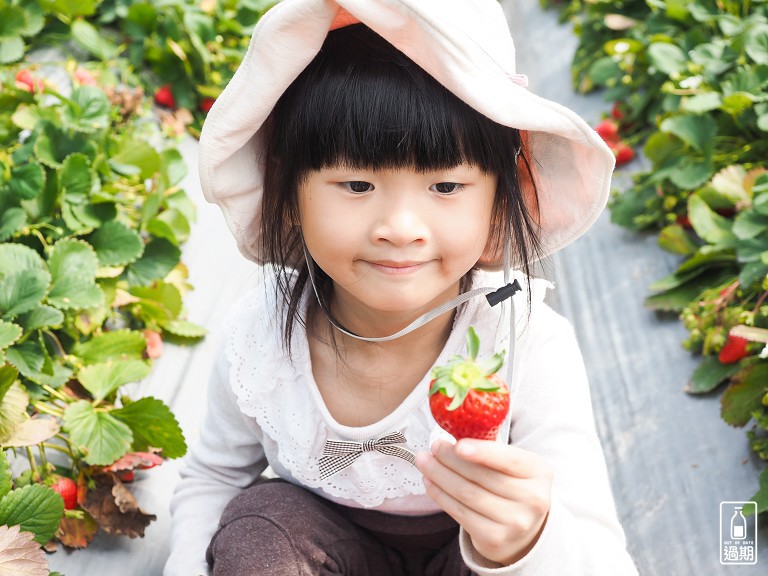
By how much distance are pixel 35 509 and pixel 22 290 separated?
419mm

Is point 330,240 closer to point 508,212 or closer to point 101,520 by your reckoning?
point 508,212

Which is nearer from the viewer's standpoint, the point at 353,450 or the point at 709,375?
the point at 353,450

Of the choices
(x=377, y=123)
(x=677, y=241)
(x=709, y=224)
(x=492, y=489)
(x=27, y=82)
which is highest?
(x=377, y=123)

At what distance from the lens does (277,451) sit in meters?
1.41

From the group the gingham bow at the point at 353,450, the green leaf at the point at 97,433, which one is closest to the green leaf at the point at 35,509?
the green leaf at the point at 97,433

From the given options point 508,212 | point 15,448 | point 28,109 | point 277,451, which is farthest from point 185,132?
point 508,212

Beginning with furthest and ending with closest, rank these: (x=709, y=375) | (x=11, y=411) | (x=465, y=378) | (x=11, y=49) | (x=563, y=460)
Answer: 1. (x=11, y=49)
2. (x=709, y=375)
3. (x=11, y=411)
4. (x=563, y=460)
5. (x=465, y=378)

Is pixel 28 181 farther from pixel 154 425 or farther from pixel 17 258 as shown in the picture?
pixel 154 425

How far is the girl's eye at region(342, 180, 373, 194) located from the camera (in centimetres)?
109

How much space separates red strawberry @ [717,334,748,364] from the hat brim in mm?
616

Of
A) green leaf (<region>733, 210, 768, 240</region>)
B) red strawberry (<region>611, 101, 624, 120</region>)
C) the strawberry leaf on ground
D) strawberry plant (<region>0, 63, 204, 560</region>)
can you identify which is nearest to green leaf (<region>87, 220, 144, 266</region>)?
strawberry plant (<region>0, 63, 204, 560</region>)

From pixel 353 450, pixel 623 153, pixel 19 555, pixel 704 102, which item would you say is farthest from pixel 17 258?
pixel 623 153

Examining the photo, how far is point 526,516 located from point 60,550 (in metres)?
0.83

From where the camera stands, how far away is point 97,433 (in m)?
1.51
